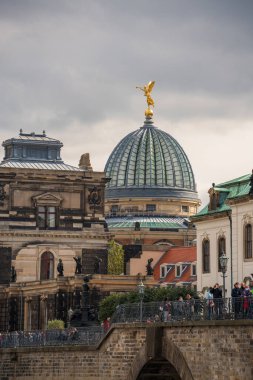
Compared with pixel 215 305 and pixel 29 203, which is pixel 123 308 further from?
pixel 29 203

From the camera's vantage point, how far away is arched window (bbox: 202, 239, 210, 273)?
90.4 m

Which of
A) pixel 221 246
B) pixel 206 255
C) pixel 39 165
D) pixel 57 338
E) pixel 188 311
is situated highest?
pixel 39 165

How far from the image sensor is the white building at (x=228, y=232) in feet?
277

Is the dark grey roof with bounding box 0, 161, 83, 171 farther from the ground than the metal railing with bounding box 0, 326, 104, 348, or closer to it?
farther from the ground

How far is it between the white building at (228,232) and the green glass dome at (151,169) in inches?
3017

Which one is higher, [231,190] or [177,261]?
[231,190]

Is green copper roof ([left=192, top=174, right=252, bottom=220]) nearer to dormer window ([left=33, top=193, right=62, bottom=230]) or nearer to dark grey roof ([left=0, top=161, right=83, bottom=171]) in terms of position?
dormer window ([left=33, top=193, right=62, bottom=230])

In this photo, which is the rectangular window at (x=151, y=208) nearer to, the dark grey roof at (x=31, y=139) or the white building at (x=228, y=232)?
the dark grey roof at (x=31, y=139)

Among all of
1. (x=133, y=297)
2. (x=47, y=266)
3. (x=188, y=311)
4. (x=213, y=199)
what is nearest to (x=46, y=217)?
(x=47, y=266)

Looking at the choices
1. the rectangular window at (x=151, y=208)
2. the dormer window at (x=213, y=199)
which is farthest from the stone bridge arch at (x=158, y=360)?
the rectangular window at (x=151, y=208)

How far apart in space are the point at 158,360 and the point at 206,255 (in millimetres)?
33679

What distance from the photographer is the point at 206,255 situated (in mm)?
90812

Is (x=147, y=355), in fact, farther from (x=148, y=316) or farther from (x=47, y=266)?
(x=47, y=266)

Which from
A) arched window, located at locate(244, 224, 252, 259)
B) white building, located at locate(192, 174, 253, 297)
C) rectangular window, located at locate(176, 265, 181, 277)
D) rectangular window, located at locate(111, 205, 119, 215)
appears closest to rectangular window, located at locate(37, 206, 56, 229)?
rectangular window, located at locate(176, 265, 181, 277)
